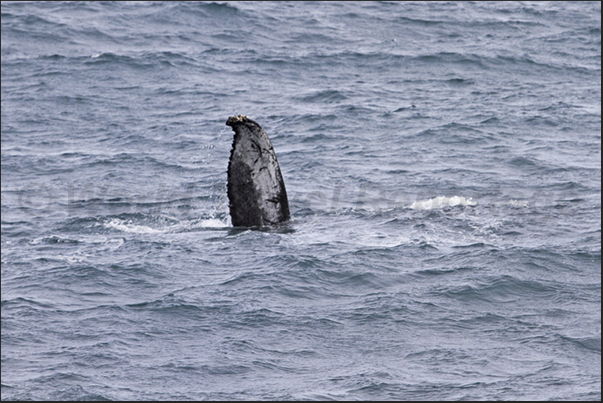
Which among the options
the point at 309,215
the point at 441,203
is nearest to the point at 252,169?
the point at 309,215

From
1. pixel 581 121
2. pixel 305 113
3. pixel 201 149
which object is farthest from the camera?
pixel 305 113

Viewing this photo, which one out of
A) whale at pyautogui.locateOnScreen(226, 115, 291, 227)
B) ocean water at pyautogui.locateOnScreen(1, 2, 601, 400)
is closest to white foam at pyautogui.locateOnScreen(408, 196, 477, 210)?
ocean water at pyautogui.locateOnScreen(1, 2, 601, 400)

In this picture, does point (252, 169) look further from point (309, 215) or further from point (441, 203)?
point (441, 203)

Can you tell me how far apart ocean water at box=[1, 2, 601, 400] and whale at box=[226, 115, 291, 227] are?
0.66 meters

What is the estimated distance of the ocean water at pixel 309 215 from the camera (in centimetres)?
966

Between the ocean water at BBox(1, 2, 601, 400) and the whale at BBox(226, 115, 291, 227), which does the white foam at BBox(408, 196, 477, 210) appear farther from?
the whale at BBox(226, 115, 291, 227)

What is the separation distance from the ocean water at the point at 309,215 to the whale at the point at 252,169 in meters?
0.66

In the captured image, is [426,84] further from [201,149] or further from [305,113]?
[201,149]

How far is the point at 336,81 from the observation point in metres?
27.4

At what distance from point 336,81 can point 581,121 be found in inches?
305

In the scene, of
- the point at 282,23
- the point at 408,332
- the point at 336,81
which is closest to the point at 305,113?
the point at 336,81

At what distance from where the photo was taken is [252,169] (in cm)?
1361

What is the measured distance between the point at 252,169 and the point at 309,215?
250cm

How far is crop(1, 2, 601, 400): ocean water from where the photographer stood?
380 inches
